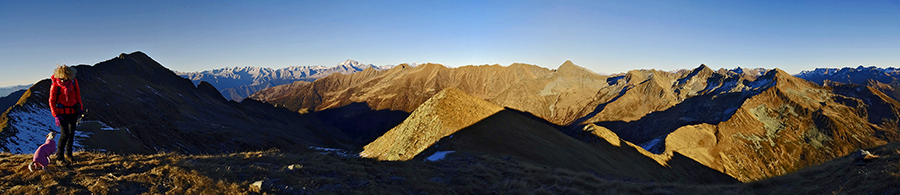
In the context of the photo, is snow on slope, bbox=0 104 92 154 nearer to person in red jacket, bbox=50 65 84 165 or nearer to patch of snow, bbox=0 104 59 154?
patch of snow, bbox=0 104 59 154

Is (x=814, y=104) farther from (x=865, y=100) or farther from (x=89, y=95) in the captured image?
(x=89, y=95)

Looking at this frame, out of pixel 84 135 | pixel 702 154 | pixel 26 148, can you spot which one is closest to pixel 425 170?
pixel 84 135

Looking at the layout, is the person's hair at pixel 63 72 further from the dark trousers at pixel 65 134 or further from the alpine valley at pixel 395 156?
the alpine valley at pixel 395 156

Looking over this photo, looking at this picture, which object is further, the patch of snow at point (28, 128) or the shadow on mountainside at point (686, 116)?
the shadow on mountainside at point (686, 116)

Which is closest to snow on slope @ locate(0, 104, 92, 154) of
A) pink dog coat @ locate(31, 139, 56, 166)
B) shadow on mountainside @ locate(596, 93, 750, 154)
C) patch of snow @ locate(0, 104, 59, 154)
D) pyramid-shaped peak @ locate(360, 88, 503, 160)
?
patch of snow @ locate(0, 104, 59, 154)

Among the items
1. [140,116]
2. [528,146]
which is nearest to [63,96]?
[528,146]

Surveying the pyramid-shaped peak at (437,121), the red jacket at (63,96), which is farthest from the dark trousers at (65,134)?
the pyramid-shaped peak at (437,121)

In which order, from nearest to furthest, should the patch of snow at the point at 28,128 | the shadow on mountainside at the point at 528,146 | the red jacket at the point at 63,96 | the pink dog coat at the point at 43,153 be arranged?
1. the pink dog coat at the point at 43,153
2. the red jacket at the point at 63,96
3. the patch of snow at the point at 28,128
4. the shadow on mountainside at the point at 528,146
